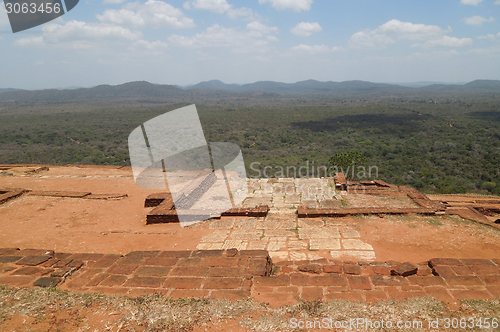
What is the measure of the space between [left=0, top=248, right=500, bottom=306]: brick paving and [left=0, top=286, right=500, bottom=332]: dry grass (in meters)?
0.15

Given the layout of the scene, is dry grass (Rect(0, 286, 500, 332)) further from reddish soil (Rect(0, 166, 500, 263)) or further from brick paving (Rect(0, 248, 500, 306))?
reddish soil (Rect(0, 166, 500, 263))

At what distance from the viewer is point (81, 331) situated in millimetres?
2871

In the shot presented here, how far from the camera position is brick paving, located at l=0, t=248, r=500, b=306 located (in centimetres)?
335

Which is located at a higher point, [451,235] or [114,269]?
[114,269]

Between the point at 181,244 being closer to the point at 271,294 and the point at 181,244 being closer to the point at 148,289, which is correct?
the point at 148,289

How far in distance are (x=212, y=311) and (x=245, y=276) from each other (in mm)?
743

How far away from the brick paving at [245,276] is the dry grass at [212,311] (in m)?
0.15

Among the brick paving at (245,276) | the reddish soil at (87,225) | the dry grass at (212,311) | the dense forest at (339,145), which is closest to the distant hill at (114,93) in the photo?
the dense forest at (339,145)

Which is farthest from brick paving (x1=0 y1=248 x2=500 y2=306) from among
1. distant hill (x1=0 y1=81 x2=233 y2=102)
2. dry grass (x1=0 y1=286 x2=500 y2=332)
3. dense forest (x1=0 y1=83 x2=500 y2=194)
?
distant hill (x1=0 y1=81 x2=233 y2=102)

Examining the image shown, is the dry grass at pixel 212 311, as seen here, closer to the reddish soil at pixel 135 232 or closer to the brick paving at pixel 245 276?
the brick paving at pixel 245 276

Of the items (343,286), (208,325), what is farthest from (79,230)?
(343,286)

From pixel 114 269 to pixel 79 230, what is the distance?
9.93 feet

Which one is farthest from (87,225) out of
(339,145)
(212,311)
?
(339,145)

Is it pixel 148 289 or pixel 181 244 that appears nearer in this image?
pixel 148 289
